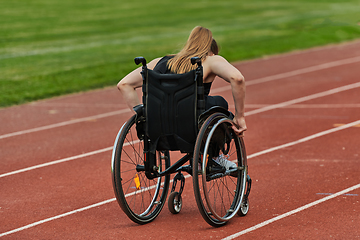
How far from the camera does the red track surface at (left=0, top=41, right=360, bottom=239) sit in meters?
5.05

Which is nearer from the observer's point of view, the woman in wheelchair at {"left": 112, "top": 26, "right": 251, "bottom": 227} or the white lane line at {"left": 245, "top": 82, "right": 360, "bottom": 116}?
the woman in wheelchair at {"left": 112, "top": 26, "right": 251, "bottom": 227}

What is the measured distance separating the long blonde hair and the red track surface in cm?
143

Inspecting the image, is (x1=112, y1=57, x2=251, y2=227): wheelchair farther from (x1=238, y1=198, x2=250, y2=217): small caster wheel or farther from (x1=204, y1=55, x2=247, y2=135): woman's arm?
(x1=204, y1=55, x2=247, y2=135): woman's arm

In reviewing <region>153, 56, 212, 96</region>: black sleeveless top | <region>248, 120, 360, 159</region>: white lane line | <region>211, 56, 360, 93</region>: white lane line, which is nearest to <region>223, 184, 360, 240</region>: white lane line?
<region>153, 56, 212, 96</region>: black sleeveless top

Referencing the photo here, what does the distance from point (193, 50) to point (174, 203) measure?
4.85 feet

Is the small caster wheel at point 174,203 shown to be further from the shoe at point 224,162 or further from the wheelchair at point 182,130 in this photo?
the shoe at point 224,162

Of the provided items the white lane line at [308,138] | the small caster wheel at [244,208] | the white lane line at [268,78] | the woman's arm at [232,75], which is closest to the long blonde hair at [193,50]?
the woman's arm at [232,75]

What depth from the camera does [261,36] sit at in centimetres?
2278

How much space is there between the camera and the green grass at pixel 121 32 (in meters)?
14.9

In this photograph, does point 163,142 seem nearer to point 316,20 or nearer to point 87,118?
point 87,118

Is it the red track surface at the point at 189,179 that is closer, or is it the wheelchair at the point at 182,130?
the wheelchair at the point at 182,130

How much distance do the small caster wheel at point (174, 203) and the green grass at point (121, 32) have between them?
6.92 meters

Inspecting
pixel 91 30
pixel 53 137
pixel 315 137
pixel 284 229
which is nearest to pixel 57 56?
pixel 91 30

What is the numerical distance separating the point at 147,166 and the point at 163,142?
258mm
